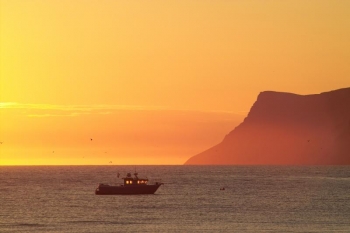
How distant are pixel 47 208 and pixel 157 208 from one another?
18.2 meters

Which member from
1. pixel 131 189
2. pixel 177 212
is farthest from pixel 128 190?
pixel 177 212

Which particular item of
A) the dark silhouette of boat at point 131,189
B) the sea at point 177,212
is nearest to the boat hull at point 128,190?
the dark silhouette of boat at point 131,189

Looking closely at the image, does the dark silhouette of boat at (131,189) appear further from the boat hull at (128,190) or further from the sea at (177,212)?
the sea at (177,212)

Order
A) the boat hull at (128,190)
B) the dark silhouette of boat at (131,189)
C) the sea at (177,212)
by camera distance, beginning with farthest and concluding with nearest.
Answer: the dark silhouette of boat at (131,189)
the boat hull at (128,190)
the sea at (177,212)

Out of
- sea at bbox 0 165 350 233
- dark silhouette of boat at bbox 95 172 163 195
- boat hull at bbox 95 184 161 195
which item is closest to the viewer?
sea at bbox 0 165 350 233

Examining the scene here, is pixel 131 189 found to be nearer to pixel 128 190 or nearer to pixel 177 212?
pixel 128 190

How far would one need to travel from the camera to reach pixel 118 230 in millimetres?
102188

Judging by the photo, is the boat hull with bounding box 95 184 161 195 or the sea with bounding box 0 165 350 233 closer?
the sea with bounding box 0 165 350 233

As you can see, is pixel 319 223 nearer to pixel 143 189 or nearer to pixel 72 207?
pixel 72 207

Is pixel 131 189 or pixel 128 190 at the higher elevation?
pixel 131 189

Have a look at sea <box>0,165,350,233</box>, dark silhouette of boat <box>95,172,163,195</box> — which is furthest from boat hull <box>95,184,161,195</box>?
sea <box>0,165,350,233</box>

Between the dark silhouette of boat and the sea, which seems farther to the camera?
the dark silhouette of boat

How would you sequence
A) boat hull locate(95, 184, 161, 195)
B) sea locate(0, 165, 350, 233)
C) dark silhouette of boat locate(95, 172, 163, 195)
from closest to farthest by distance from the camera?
sea locate(0, 165, 350, 233), boat hull locate(95, 184, 161, 195), dark silhouette of boat locate(95, 172, 163, 195)

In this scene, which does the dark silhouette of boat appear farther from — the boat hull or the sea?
the sea
